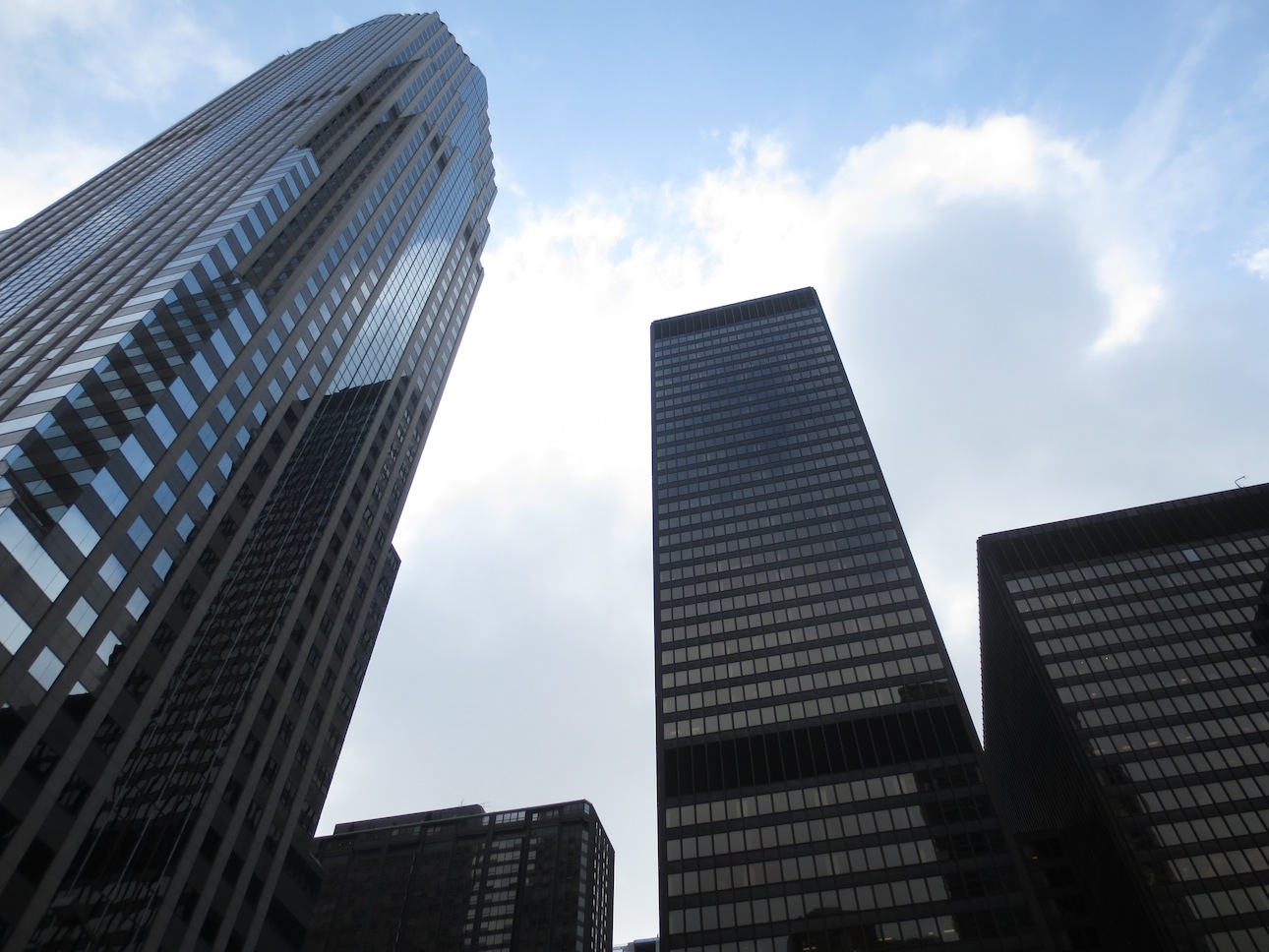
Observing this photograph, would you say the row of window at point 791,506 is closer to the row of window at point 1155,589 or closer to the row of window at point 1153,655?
the row of window at point 1155,589

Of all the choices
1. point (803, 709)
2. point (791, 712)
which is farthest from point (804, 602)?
point (791, 712)

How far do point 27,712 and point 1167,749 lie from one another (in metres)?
102

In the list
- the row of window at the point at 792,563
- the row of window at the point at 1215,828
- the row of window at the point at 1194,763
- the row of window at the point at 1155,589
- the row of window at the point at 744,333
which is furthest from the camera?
the row of window at the point at 744,333

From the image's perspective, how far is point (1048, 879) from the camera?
103m

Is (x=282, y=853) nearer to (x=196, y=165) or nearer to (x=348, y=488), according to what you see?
(x=348, y=488)

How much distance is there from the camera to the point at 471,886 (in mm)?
144500

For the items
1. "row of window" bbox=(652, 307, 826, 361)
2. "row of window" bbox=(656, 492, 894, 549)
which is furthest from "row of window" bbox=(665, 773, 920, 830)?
"row of window" bbox=(652, 307, 826, 361)

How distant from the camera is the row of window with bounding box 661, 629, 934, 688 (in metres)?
102

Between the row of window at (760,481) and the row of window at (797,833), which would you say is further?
the row of window at (760,481)

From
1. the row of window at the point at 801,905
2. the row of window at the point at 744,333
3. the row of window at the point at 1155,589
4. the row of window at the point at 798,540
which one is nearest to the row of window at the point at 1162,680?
the row of window at the point at 1155,589

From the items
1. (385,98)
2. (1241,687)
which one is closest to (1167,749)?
(1241,687)

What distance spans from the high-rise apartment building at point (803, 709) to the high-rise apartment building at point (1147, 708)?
16.5 m

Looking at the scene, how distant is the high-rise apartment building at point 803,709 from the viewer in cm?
8081

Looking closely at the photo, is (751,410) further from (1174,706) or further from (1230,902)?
(1230,902)
